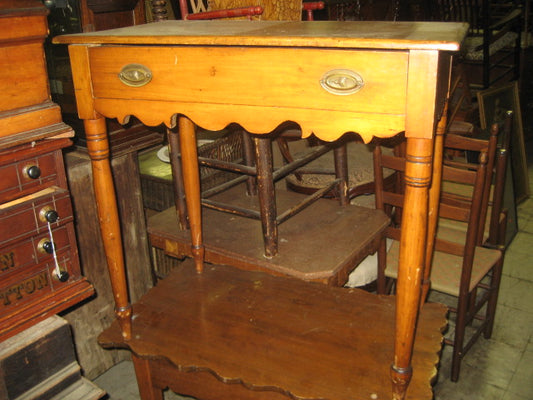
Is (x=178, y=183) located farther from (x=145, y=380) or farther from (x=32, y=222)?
(x=32, y=222)

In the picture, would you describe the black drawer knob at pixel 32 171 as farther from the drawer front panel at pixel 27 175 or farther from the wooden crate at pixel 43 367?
the wooden crate at pixel 43 367

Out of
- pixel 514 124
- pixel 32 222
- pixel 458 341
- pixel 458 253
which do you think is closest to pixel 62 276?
pixel 32 222

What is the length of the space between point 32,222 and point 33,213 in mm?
24

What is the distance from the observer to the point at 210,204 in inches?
90.2

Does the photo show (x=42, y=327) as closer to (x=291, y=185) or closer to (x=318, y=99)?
(x=318, y=99)

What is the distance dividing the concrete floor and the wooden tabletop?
150 cm

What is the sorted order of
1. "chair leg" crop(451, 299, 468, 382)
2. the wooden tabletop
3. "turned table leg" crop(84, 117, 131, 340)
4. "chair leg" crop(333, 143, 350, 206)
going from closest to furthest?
the wooden tabletop → "turned table leg" crop(84, 117, 131, 340) → "chair leg" crop(451, 299, 468, 382) → "chair leg" crop(333, 143, 350, 206)

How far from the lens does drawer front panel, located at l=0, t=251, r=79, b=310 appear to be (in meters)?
1.45

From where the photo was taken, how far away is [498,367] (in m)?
2.40

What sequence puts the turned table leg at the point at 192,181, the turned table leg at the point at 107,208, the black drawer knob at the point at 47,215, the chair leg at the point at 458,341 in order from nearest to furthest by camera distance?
the black drawer knob at the point at 47,215
the turned table leg at the point at 107,208
the turned table leg at the point at 192,181
the chair leg at the point at 458,341

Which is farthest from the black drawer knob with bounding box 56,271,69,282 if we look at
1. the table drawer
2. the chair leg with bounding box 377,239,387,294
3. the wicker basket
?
the chair leg with bounding box 377,239,387,294

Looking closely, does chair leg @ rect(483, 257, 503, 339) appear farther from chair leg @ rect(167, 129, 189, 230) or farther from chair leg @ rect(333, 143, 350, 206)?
chair leg @ rect(167, 129, 189, 230)

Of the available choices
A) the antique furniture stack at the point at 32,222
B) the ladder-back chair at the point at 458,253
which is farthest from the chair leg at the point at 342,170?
the antique furniture stack at the point at 32,222

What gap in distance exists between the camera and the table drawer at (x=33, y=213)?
4.61ft
